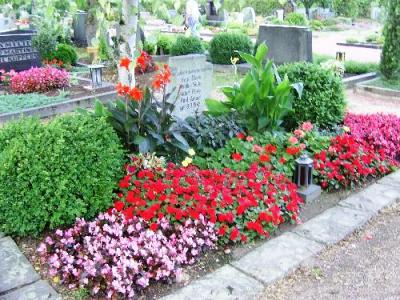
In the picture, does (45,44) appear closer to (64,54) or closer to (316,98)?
(64,54)

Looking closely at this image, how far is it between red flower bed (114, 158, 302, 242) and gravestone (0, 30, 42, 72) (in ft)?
24.7

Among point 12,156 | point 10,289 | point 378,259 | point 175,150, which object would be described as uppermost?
point 12,156

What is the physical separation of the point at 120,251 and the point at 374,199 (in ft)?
8.24

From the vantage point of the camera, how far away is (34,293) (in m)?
2.85

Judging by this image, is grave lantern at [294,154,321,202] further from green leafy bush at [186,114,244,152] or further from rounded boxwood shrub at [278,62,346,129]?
rounded boxwood shrub at [278,62,346,129]

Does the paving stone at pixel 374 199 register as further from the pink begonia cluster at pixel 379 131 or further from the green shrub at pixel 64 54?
the green shrub at pixel 64 54

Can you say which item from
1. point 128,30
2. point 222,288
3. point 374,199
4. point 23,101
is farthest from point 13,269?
point 23,101

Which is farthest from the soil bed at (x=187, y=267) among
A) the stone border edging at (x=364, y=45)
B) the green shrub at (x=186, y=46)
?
the stone border edging at (x=364, y=45)

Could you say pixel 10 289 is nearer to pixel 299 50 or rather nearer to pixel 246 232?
pixel 246 232

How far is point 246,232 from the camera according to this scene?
3.61 metres

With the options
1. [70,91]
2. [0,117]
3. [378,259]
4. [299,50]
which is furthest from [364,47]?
[378,259]

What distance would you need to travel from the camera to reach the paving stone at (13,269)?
2.95m

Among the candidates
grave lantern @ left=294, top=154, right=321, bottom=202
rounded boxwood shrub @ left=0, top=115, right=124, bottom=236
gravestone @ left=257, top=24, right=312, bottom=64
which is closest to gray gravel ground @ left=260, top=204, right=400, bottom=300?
grave lantern @ left=294, top=154, right=321, bottom=202

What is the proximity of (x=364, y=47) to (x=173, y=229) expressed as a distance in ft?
59.8
